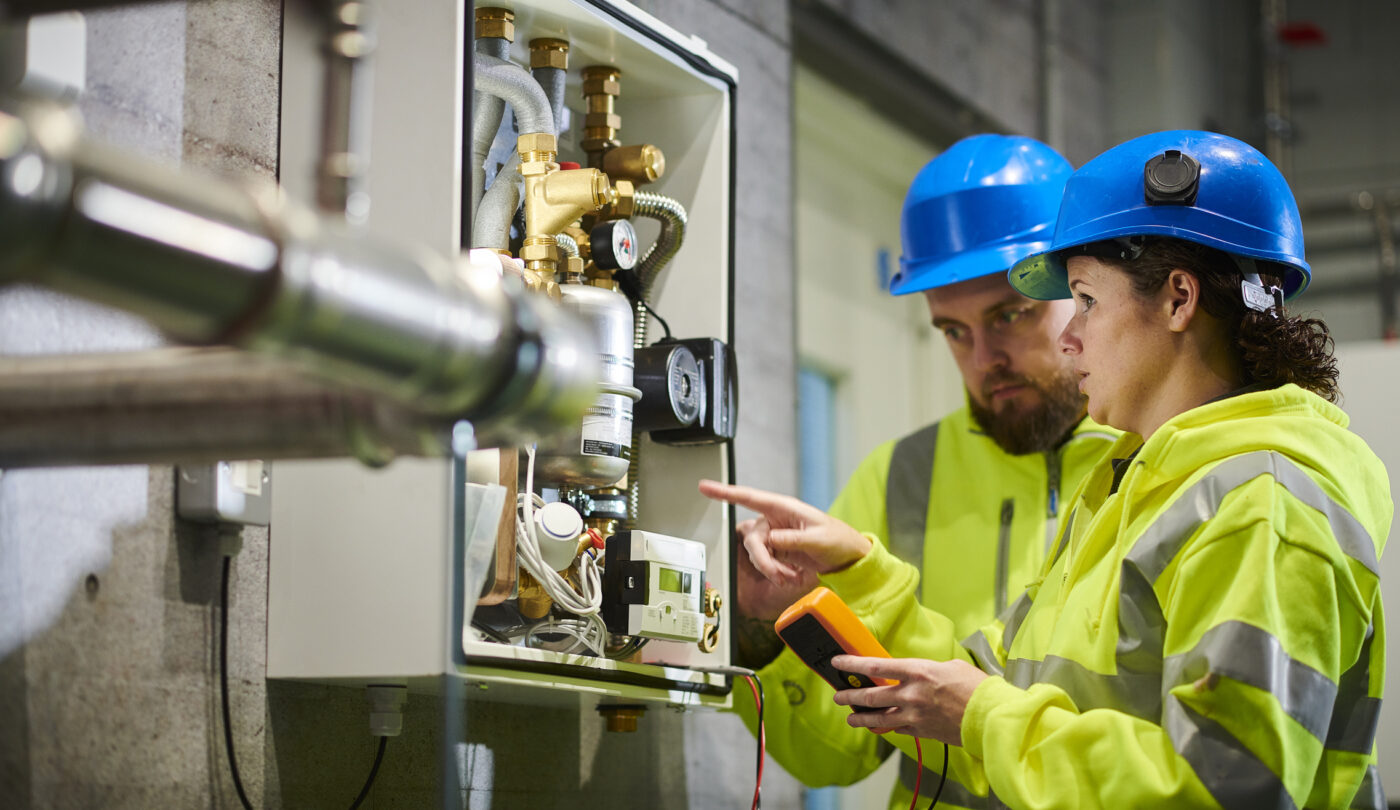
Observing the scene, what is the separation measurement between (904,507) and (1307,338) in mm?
742

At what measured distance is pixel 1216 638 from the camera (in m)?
1.22

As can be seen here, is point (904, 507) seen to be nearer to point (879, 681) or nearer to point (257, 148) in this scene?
point (879, 681)

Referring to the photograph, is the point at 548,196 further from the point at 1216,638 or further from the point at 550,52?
the point at 1216,638

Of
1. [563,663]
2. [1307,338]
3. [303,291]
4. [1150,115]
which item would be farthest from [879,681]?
[1150,115]

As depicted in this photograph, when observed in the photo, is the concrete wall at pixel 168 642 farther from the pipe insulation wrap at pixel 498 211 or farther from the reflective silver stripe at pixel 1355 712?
the reflective silver stripe at pixel 1355 712

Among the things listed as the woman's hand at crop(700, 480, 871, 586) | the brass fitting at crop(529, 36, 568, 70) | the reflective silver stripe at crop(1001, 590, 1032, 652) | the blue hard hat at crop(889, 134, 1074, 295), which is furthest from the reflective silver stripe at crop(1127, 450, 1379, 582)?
the brass fitting at crop(529, 36, 568, 70)

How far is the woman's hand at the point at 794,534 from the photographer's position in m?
1.73

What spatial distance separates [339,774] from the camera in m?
1.54

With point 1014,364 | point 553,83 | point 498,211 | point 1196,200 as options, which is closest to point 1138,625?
point 1196,200

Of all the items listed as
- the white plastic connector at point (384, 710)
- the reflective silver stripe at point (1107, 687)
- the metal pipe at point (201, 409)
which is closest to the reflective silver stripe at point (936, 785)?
the reflective silver stripe at point (1107, 687)

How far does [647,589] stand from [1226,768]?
664 millimetres

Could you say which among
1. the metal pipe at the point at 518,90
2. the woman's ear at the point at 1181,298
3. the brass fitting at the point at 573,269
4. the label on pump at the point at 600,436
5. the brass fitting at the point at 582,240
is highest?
the metal pipe at the point at 518,90

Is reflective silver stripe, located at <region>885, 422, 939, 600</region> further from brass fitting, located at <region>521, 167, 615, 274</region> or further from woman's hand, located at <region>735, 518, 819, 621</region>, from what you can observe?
brass fitting, located at <region>521, 167, 615, 274</region>

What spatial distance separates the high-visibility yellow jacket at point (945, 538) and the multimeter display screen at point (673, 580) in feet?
1.03
